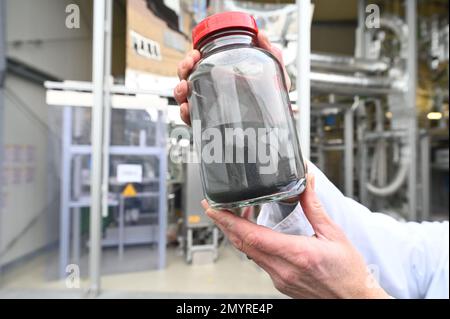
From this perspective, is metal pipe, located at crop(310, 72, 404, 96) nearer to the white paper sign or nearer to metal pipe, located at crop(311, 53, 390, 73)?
metal pipe, located at crop(311, 53, 390, 73)

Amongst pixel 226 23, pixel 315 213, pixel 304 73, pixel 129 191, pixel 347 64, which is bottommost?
pixel 129 191

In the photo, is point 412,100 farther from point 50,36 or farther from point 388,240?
point 50,36

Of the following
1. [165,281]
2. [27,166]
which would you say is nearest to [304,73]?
[165,281]

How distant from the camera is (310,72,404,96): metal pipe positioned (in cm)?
122

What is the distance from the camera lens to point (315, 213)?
31 cm

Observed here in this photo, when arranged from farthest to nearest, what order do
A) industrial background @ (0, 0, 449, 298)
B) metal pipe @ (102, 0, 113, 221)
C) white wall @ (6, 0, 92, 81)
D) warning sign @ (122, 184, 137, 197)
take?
warning sign @ (122, 184, 137, 197), metal pipe @ (102, 0, 113, 221), industrial background @ (0, 0, 449, 298), white wall @ (6, 0, 92, 81)

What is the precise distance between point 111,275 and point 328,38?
1635 mm

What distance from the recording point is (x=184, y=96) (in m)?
0.36

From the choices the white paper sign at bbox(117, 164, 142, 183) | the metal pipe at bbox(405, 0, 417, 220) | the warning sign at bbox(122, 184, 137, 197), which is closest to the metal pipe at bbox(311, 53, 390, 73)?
the metal pipe at bbox(405, 0, 417, 220)

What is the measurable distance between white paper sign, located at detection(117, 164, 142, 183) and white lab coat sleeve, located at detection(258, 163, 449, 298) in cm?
110

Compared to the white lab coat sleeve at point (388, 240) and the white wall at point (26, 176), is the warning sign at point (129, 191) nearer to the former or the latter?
the white wall at point (26, 176)

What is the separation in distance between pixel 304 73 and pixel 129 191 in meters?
1.09
